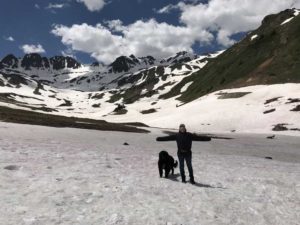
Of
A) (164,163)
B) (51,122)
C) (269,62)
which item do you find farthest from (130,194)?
(269,62)

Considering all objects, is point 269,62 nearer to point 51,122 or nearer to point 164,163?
point 51,122

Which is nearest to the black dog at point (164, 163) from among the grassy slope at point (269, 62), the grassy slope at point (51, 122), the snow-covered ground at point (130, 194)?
the snow-covered ground at point (130, 194)

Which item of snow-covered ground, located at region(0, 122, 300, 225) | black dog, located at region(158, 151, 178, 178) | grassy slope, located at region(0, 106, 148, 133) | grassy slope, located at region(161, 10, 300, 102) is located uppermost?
grassy slope, located at region(161, 10, 300, 102)

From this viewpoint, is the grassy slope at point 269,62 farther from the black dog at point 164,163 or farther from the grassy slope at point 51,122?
the black dog at point 164,163

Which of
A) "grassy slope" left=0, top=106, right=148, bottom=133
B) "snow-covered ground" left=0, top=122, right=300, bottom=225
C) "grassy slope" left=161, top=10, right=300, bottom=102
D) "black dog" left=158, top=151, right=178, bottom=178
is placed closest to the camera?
"snow-covered ground" left=0, top=122, right=300, bottom=225

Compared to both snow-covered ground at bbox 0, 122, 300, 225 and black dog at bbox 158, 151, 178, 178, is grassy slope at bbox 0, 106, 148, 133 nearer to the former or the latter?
snow-covered ground at bbox 0, 122, 300, 225

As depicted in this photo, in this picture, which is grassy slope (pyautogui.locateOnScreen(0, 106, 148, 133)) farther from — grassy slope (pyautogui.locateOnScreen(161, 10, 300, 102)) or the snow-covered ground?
grassy slope (pyautogui.locateOnScreen(161, 10, 300, 102))

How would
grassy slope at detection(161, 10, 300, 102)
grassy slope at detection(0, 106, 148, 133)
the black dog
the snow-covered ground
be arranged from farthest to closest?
grassy slope at detection(161, 10, 300, 102) → grassy slope at detection(0, 106, 148, 133) → the black dog → the snow-covered ground

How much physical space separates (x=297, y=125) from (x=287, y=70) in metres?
72.9

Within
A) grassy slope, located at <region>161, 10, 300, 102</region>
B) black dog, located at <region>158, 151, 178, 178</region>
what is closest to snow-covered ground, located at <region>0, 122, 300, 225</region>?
black dog, located at <region>158, 151, 178, 178</region>

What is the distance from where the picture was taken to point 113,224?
12109 mm

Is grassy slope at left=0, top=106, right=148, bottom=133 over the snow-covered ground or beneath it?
over

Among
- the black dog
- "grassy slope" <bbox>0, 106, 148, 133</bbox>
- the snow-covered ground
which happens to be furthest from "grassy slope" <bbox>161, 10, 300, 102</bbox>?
the black dog

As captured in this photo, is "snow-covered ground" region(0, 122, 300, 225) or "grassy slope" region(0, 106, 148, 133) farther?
"grassy slope" region(0, 106, 148, 133)
